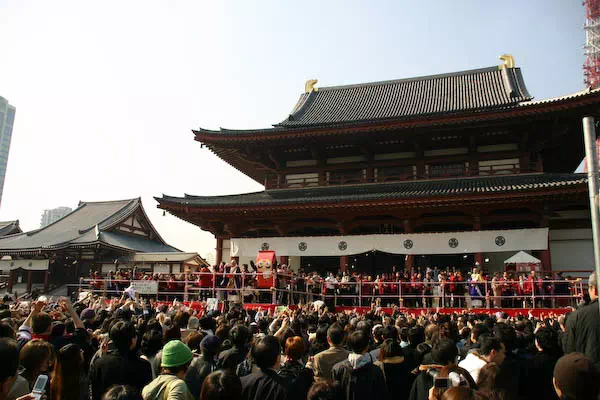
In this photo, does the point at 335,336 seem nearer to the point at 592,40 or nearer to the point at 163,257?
the point at 163,257

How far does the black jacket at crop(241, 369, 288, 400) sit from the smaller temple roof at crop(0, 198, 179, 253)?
2879cm

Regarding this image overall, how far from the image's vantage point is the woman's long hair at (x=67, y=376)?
3.96m

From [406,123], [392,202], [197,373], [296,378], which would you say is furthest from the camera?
[406,123]

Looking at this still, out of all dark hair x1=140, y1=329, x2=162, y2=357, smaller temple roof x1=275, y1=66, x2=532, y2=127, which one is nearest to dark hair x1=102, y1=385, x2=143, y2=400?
dark hair x1=140, y1=329, x2=162, y2=357

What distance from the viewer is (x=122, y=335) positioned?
14.5 ft

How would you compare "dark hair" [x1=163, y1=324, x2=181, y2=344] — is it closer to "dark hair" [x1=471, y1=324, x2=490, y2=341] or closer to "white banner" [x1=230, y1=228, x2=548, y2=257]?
"dark hair" [x1=471, y1=324, x2=490, y2=341]

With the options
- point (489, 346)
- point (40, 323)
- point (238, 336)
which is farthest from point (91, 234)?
point (489, 346)

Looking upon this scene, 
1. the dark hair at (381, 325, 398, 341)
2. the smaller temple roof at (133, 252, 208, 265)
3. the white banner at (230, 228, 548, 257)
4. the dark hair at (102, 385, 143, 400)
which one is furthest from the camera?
the smaller temple roof at (133, 252, 208, 265)

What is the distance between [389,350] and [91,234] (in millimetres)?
30977

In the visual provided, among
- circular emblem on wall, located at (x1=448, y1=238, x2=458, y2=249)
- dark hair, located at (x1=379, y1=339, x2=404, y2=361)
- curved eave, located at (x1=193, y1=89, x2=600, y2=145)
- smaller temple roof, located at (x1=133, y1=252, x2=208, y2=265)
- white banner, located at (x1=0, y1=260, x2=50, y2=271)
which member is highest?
curved eave, located at (x1=193, y1=89, x2=600, y2=145)

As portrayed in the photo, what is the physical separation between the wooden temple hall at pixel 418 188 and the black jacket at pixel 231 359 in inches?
551

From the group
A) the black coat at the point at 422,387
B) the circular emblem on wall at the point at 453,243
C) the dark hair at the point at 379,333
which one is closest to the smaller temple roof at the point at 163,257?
the circular emblem on wall at the point at 453,243

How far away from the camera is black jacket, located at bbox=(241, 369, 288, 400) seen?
383 cm

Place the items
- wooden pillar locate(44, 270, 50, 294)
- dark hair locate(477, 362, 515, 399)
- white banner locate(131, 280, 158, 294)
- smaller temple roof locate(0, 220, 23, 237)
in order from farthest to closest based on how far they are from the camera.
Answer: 1. smaller temple roof locate(0, 220, 23, 237)
2. wooden pillar locate(44, 270, 50, 294)
3. white banner locate(131, 280, 158, 294)
4. dark hair locate(477, 362, 515, 399)
